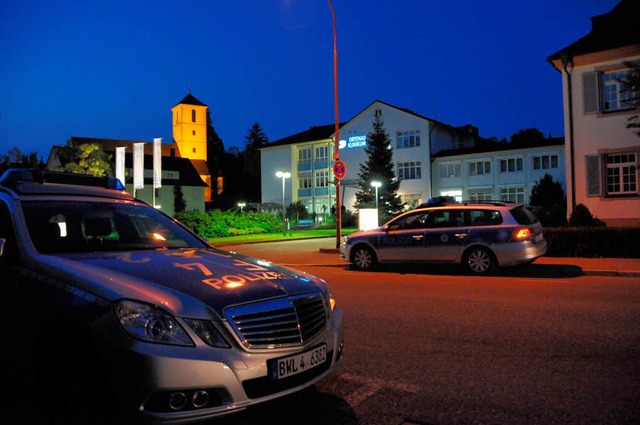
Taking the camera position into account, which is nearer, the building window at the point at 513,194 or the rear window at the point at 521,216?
the rear window at the point at 521,216

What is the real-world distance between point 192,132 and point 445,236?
8669 cm

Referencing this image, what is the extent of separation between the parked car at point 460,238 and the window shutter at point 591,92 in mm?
13030

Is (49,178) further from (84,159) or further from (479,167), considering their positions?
(479,167)

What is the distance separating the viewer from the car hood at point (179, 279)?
312 centimetres

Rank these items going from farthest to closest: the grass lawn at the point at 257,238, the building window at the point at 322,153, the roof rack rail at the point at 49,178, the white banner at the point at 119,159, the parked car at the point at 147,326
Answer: the building window at the point at 322,153, the white banner at the point at 119,159, the grass lawn at the point at 257,238, the roof rack rail at the point at 49,178, the parked car at the point at 147,326

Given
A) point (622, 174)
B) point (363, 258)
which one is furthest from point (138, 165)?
point (622, 174)

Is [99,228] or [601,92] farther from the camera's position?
[601,92]

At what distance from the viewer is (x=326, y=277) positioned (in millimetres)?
12406

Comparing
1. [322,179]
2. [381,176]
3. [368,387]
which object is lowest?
[368,387]

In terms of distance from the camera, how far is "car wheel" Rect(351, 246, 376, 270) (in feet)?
44.2

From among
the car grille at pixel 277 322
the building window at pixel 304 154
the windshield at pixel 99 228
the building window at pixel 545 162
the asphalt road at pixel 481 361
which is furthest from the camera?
the building window at pixel 304 154

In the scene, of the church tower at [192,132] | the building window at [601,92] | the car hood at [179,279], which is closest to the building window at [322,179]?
the church tower at [192,132]

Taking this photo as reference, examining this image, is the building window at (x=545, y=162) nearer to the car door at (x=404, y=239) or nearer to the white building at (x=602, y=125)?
the white building at (x=602, y=125)

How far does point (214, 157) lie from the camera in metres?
114
